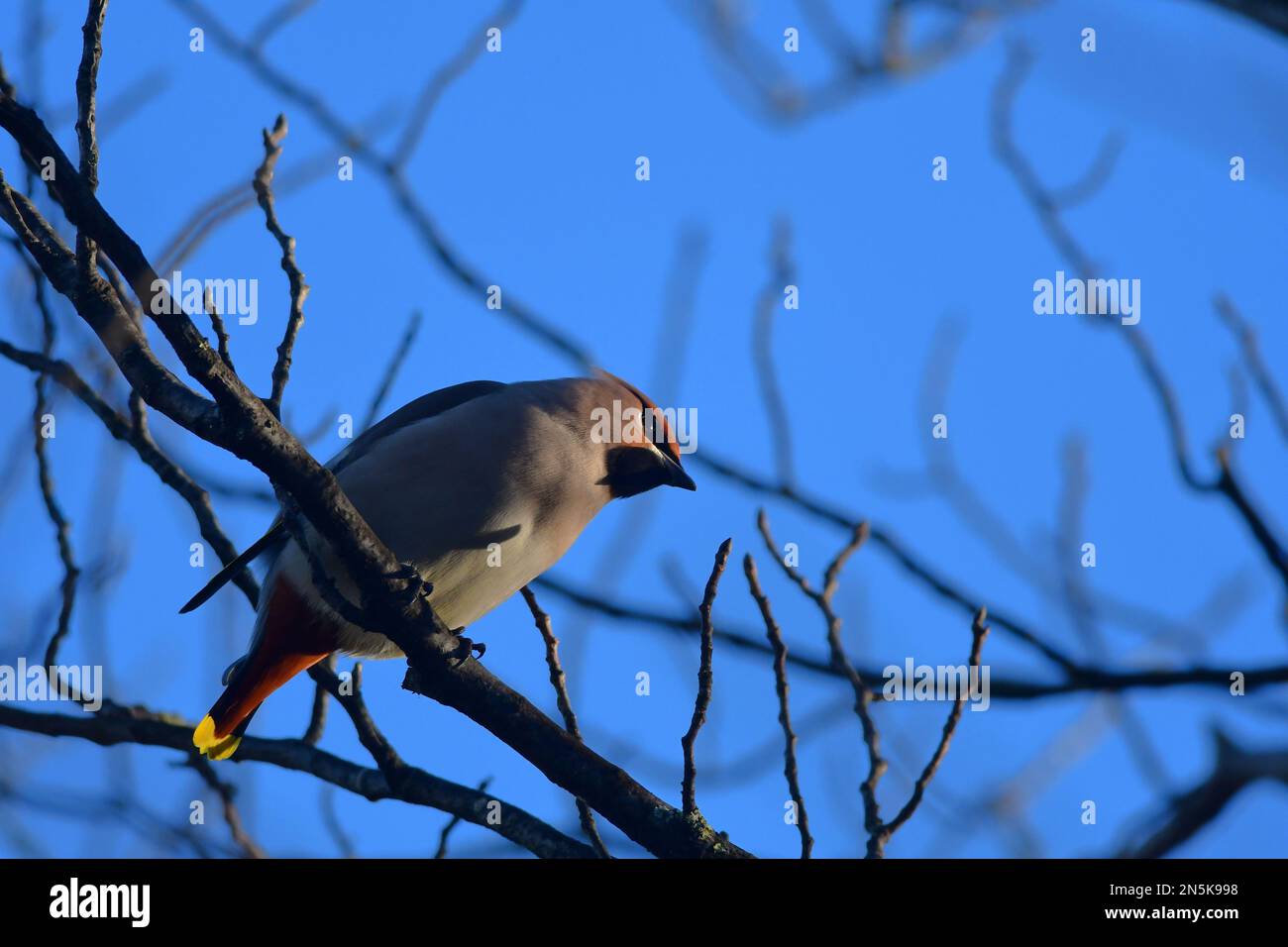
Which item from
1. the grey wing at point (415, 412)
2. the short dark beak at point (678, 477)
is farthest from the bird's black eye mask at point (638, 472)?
the grey wing at point (415, 412)

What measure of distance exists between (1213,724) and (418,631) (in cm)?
240

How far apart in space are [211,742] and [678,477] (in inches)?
76.9

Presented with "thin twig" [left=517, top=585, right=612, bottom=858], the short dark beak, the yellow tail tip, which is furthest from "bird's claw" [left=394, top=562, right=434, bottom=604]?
the short dark beak

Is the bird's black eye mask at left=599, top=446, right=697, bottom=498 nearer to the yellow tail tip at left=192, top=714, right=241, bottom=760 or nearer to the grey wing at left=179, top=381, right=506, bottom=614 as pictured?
the grey wing at left=179, top=381, right=506, bottom=614

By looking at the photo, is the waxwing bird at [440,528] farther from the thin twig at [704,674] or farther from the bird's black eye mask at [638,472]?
the thin twig at [704,674]

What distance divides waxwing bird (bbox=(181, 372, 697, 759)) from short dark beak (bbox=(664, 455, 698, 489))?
53 cm

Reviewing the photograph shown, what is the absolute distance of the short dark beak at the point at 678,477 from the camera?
5.49m

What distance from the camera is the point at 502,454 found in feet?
15.3

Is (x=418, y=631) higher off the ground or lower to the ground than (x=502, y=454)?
lower

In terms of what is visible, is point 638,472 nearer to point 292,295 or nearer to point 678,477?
point 678,477

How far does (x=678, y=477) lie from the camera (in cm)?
553
